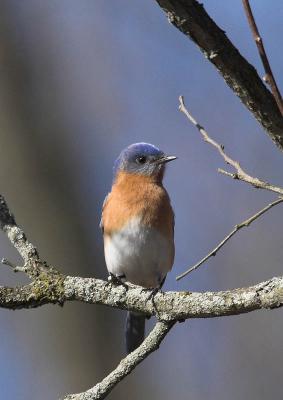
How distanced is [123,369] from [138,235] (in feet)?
6.31

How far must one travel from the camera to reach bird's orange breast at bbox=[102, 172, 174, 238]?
461 centimetres

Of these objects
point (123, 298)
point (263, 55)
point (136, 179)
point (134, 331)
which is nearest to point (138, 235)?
point (136, 179)

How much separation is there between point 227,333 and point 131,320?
3152 millimetres

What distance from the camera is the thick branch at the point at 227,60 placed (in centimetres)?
193

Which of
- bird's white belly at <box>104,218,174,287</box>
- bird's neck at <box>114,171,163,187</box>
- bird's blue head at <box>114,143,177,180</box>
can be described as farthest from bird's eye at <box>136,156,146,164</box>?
bird's white belly at <box>104,218,174,287</box>

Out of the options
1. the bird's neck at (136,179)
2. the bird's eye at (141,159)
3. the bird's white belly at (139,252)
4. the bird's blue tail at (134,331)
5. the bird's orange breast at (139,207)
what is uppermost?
the bird's eye at (141,159)

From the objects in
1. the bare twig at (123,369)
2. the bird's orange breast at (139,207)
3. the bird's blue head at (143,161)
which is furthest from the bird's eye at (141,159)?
the bare twig at (123,369)

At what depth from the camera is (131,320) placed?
A: 498 centimetres

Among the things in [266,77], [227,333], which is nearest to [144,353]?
[266,77]

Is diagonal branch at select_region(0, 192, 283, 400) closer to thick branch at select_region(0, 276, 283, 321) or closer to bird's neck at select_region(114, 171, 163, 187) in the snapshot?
thick branch at select_region(0, 276, 283, 321)

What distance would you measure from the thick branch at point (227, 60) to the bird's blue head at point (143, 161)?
10.1 feet

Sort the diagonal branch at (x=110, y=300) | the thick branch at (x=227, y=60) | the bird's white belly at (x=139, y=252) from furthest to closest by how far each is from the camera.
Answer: the bird's white belly at (x=139, y=252), the diagonal branch at (x=110, y=300), the thick branch at (x=227, y=60)

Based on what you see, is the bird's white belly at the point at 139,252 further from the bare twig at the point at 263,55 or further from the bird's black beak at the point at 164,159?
the bare twig at the point at 263,55

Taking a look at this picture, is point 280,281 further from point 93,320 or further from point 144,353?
point 93,320
